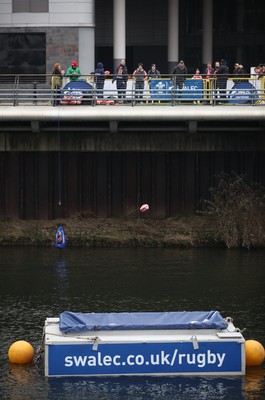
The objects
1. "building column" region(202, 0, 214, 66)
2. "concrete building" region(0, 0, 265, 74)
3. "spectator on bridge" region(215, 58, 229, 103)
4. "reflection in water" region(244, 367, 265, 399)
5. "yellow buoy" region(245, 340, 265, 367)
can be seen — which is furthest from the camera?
"building column" region(202, 0, 214, 66)

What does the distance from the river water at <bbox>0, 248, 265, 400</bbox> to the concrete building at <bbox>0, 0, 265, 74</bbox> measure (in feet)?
43.3

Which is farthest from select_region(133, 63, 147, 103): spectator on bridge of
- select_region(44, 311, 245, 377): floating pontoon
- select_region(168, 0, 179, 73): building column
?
select_region(44, 311, 245, 377): floating pontoon

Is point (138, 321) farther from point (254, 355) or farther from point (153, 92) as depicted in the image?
point (153, 92)

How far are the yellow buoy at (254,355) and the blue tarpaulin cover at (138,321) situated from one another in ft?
3.14

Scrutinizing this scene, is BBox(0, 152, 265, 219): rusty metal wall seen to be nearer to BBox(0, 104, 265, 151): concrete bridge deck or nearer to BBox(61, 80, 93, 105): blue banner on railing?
BBox(0, 104, 265, 151): concrete bridge deck

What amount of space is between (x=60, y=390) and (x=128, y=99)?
1775 cm

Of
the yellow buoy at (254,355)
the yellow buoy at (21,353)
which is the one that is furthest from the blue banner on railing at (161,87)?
the yellow buoy at (21,353)

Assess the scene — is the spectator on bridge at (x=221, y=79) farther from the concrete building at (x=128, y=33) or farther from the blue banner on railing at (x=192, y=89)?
the concrete building at (x=128, y=33)

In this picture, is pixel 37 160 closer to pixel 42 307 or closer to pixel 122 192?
pixel 122 192

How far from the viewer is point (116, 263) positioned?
3859 centimetres

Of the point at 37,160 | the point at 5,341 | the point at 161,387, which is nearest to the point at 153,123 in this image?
the point at 37,160

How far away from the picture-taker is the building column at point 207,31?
5669 centimetres

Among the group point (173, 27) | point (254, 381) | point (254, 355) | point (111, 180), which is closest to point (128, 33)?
point (173, 27)

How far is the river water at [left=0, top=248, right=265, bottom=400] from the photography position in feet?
80.6
